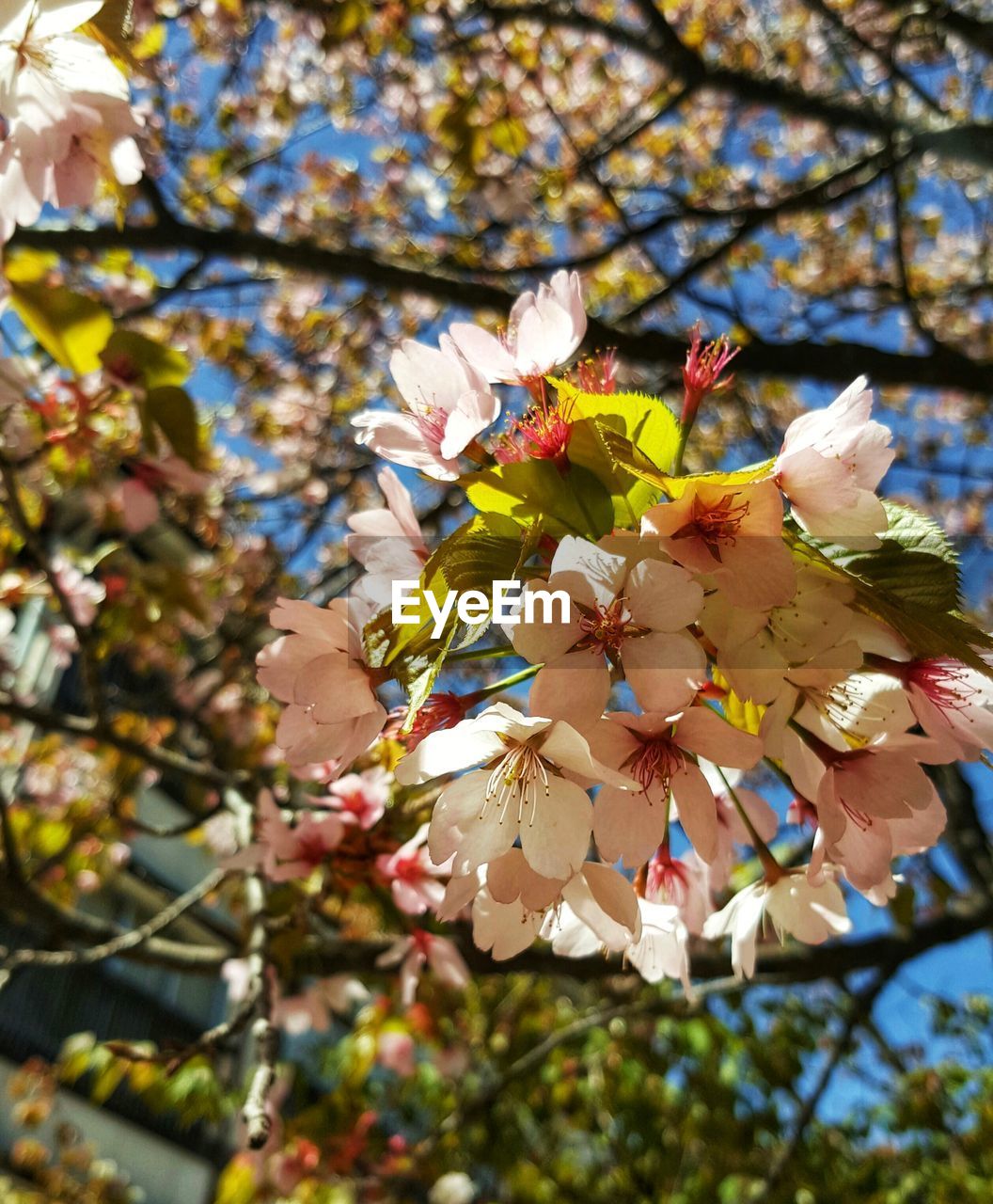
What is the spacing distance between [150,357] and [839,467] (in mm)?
925

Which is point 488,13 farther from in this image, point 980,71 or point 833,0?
point 980,71

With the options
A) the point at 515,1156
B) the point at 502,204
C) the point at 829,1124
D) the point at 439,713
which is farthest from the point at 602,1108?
the point at 439,713

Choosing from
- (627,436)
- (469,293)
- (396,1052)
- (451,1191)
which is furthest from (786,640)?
(451,1191)

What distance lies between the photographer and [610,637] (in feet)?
2.39

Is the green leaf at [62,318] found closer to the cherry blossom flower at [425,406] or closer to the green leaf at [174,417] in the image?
the green leaf at [174,417]

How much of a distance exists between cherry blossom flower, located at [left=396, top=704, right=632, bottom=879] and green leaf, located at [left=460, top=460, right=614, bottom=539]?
149 mm

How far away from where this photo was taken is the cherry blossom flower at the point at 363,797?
4.43 feet

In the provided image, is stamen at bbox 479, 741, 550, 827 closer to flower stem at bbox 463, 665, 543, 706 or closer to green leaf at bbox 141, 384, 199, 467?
flower stem at bbox 463, 665, 543, 706

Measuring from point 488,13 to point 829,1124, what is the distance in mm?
5034

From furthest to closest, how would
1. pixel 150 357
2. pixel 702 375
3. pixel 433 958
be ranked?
pixel 433 958, pixel 150 357, pixel 702 375

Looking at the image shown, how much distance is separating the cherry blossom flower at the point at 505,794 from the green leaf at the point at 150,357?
76 cm

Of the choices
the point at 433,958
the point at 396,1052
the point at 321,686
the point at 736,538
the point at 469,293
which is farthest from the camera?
the point at 396,1052

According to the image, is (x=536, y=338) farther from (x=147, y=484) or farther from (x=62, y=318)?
(x=147, y=484)

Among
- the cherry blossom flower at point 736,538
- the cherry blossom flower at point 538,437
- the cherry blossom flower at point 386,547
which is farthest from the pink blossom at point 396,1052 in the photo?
the cherry blossom flower at point 736,538
